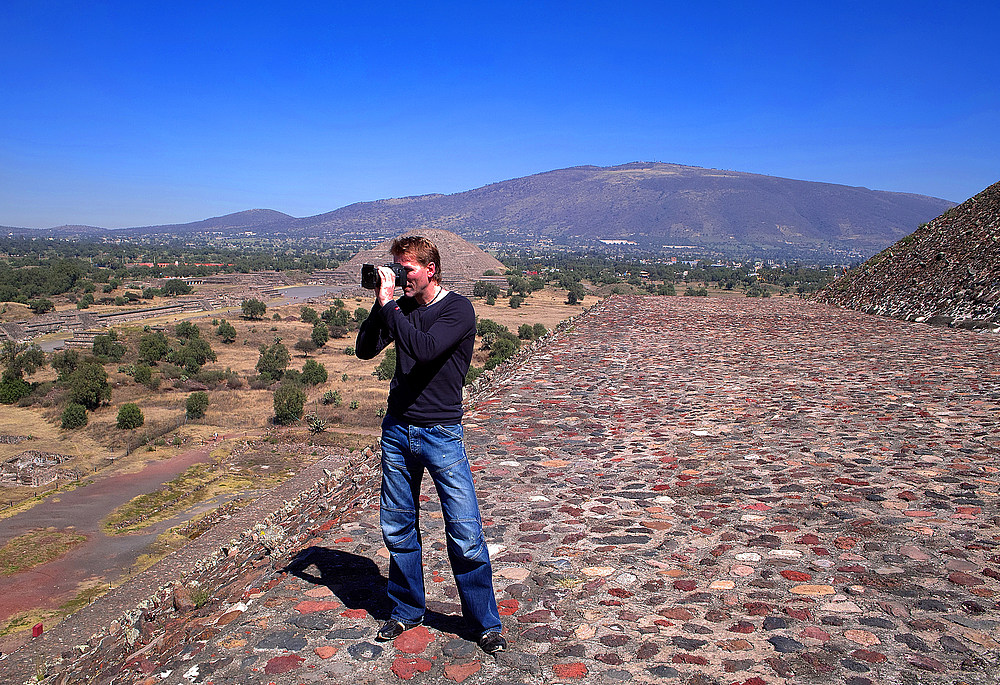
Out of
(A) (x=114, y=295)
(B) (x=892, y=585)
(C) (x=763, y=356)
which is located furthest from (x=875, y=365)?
(A) (x=114, y=295)

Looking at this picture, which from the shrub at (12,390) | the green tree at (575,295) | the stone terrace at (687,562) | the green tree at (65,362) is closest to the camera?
the stone terrace at (687,562)

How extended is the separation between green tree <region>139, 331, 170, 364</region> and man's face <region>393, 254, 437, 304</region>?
4090 centimetres

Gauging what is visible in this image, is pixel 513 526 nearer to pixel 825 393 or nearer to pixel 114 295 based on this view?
pixel 825 393

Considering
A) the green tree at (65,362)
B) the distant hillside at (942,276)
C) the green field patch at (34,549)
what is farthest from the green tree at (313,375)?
the distant hillside at (942,276)

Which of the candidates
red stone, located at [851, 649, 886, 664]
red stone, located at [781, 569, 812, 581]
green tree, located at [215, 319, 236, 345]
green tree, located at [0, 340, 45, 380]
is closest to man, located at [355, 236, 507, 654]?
red stone, located at [851, 649, 886, 664]

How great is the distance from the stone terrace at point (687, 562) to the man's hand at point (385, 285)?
1.61 meters

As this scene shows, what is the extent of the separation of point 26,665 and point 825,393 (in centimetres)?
1102

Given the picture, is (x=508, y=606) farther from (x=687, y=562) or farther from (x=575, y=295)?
(x=575, y=295)

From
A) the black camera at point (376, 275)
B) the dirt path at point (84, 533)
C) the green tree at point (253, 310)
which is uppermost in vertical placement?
the black camera at point (376, 275)

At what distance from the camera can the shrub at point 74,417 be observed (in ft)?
86.8

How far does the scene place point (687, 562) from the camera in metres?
3.94

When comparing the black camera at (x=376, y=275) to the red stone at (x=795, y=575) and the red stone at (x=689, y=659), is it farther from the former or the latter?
the red stone at (x=795, y=575)

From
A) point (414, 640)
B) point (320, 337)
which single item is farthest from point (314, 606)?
point (320, 337)

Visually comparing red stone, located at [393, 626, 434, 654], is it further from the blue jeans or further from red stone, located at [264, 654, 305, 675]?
red stone, located at [264, 654, 305, 675]
